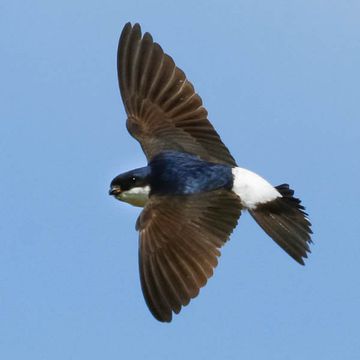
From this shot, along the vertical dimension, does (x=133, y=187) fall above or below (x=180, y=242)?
above

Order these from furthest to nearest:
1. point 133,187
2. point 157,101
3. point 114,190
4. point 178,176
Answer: point 157,101 < point 114,190 < point 133,187 < point 178,176

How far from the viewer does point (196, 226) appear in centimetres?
809

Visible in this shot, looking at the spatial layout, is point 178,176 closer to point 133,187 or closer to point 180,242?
point 133,187

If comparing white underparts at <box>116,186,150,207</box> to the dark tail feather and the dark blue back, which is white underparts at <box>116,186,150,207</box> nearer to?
the dark blue back

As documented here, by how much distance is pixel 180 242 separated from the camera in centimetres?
802

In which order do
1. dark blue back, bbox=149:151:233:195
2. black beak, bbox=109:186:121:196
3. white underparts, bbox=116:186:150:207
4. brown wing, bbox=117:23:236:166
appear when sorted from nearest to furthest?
dark blue back, bbox=149:151:233:195 < white underparts, bbox=116:186:150:207 < black beak, bbox=109:186:121:196 < brown wing, bbox=117:23:236:166

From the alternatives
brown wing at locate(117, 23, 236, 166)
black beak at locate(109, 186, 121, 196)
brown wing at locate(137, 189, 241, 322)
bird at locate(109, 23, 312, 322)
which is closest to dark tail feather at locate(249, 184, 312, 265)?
bird at locate(109, 23, 312, 322)

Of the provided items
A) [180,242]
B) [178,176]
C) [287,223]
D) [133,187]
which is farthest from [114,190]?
[287,223]

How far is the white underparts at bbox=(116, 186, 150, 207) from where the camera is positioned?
852cm

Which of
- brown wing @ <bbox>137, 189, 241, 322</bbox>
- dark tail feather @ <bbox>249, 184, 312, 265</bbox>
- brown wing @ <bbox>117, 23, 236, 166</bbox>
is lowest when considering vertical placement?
brown wing @ <bbox>137, 189, 241, 322</bbox>

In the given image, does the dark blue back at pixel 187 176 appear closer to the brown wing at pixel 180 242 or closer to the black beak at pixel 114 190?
the brown wing at pixel 180 242

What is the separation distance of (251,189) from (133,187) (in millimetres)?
680

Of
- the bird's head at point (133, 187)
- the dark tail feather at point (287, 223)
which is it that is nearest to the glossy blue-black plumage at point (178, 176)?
the bird's head at point (133, 187)

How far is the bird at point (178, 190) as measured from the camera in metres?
7.88
